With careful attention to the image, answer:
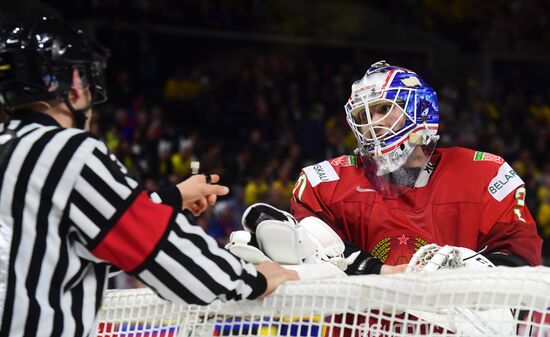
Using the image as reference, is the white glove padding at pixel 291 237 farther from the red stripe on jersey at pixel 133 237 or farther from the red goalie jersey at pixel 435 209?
the red stripe on jersey at pixel 133 237

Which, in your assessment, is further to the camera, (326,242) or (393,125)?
(393,125)

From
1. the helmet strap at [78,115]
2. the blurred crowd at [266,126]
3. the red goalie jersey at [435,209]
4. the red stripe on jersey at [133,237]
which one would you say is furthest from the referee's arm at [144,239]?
the blurred crowd at [266,126]

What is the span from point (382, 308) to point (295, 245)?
347mm

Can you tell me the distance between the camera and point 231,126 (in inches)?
405

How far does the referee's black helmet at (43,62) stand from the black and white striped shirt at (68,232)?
9 centimetres

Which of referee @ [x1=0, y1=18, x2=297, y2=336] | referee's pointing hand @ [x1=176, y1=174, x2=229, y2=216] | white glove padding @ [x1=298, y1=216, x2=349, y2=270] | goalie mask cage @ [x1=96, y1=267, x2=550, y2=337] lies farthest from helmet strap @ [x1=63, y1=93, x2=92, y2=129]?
white glove padding @ [x1=298, y1=216, x2=349, y2=270]

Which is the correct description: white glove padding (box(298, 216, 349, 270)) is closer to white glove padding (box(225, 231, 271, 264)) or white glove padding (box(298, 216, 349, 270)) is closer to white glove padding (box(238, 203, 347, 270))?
white glove padding (box(238, 203, 347, 270))

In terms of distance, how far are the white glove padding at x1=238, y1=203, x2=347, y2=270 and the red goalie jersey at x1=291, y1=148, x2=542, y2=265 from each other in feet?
0.66

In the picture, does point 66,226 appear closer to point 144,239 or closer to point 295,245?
point 144,239

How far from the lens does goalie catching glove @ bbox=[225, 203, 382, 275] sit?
231 cm

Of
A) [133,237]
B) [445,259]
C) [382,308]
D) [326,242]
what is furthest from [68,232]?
[445,259]

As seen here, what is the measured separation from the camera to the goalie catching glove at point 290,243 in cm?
231

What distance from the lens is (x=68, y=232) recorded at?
Result: 1859 millimetres

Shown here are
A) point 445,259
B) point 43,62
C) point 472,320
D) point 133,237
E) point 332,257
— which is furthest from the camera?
point 332,257
